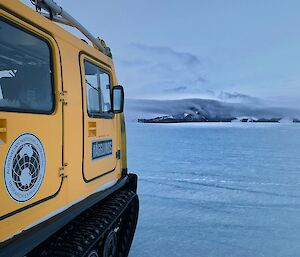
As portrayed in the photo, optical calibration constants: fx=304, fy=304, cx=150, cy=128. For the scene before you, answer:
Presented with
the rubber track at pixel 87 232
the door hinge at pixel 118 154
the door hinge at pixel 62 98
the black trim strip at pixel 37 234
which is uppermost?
the door hinge at pixel 62 98

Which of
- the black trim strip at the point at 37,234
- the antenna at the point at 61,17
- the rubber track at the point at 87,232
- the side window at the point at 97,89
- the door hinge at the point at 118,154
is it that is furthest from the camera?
the door hinge at the point at 118,154

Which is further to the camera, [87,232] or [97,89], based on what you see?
[97,89]

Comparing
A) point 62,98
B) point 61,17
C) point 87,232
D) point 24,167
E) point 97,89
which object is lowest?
point 87,232

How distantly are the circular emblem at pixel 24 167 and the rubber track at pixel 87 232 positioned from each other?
65 centimetres

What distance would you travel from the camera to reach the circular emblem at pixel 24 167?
2047 mm

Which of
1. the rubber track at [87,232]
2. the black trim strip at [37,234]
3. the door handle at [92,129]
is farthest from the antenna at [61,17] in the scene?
the rubber track at [87,232]

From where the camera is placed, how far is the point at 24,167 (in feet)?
7.17

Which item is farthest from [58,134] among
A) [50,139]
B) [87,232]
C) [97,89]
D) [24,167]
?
[97,89]

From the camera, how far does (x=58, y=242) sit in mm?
2764

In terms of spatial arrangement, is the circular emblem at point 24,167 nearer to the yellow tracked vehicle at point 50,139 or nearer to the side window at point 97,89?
the yellow tracked vehicle at point 50,139

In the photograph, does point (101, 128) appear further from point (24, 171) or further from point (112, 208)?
point (24, 171)

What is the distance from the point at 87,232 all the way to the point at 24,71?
163 centimetres

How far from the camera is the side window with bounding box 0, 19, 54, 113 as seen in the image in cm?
228

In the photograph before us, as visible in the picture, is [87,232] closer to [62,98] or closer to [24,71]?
[62,98]
